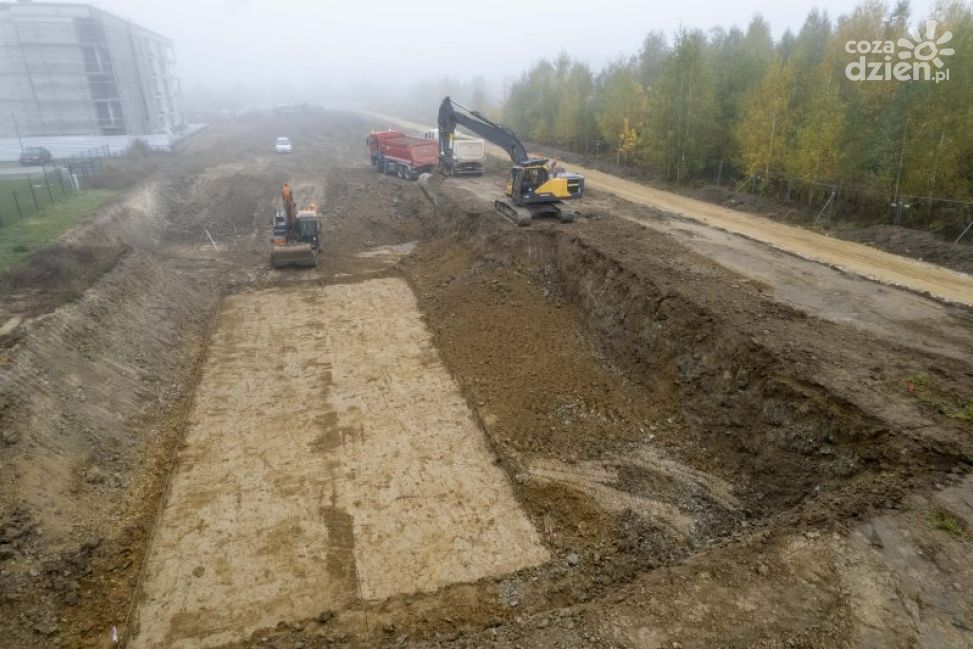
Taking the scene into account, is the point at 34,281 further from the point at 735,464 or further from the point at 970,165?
the point at 970,165

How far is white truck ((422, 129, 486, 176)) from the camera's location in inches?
1237

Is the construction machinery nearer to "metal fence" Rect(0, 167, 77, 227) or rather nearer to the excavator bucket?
the excavator bucket

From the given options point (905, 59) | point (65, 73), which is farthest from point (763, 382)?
point (65, 73)

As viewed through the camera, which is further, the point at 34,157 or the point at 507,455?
the point at 34,157

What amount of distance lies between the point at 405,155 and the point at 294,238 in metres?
13.6

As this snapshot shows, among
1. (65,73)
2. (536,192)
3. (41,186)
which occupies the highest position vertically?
(65,73)

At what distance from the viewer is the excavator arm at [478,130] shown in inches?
938

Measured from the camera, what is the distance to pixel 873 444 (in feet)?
28.5

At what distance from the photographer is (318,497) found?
10.3m

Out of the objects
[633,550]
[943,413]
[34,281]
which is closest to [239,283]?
[34,281]

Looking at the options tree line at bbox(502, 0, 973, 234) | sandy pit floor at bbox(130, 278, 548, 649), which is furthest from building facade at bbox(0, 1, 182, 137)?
sandy pit floor at bbox(130, 278, 548, 649)

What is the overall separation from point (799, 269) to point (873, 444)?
27.0 feet

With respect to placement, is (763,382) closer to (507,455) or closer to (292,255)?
(507,455)

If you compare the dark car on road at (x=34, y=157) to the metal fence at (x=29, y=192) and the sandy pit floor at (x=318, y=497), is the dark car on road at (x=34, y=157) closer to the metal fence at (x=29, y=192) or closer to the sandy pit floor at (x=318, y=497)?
the metal fence at (x=29, y=192)
